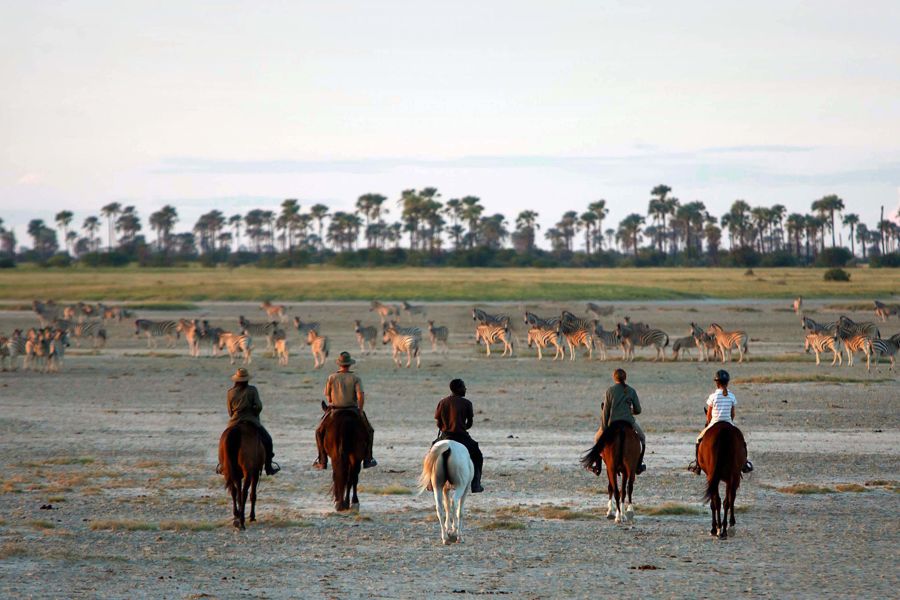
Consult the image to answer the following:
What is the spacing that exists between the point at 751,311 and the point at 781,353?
783 inches

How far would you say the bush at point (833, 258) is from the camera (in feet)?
394

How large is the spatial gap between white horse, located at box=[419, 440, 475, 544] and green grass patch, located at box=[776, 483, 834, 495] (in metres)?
5.28

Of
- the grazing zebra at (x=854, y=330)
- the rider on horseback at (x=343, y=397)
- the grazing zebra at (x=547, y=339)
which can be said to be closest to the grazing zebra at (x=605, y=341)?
A: the grazing zebra at (x=547, y=339)

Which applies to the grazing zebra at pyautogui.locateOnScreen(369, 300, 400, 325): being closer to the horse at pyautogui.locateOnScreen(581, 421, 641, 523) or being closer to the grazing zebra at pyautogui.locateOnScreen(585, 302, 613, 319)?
the grazing zebra at pyautogui.locateOnScreen(585, 302, 613, 319)

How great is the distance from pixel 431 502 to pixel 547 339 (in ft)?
78.5

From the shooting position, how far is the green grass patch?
1599 cm

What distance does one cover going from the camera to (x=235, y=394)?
44.4 ft

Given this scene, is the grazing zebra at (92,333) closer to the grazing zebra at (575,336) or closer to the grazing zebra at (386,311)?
the grazing zebra at (386,311)

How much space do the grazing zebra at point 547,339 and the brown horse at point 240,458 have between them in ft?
82.7

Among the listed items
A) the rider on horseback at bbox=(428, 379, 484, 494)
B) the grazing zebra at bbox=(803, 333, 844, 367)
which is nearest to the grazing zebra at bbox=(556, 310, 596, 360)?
the grazing zebra at bbox=(803, 333, 844, 367)

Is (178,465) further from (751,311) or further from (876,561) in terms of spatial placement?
(751,311)

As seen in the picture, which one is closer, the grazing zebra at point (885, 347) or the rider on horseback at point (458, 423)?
the rider on horseback at point (458, 423)

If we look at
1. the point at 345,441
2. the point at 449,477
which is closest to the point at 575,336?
the point at 345,441

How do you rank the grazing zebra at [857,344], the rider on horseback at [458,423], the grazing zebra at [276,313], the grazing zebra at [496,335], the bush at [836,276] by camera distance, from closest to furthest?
the rider on horseback at [458,423], the grazing zebra at [857,344], the grazing zebra at [496,335], the grazing zebra at [276,313], the bush at [836,276]
